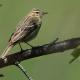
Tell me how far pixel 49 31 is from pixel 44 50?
30.0ft

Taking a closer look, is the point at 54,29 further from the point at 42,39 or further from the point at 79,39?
the point at 79,39

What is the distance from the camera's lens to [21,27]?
561 centimetres

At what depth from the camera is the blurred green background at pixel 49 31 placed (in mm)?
10443

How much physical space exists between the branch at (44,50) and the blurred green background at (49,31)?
17.5 feet

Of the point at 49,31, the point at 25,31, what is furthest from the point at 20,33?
the point at 49,31

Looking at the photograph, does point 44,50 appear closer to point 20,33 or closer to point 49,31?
point 20,33

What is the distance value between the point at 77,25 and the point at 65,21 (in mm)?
407

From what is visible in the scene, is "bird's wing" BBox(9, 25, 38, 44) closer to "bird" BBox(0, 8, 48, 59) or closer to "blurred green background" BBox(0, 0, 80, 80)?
"bird" BBox(0, 8, 48, 59)

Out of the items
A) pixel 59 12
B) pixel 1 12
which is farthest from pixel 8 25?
pixel 59 12

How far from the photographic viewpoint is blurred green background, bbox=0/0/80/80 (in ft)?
34.3

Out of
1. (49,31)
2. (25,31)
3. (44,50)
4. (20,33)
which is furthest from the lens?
(49,31)

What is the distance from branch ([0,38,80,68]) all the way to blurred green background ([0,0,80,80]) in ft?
17.5

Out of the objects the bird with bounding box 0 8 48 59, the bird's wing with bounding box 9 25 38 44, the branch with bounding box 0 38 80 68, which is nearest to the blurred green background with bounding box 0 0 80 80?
the bird with bounding box 0 8 48 59

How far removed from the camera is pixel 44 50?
3646 millimetres
